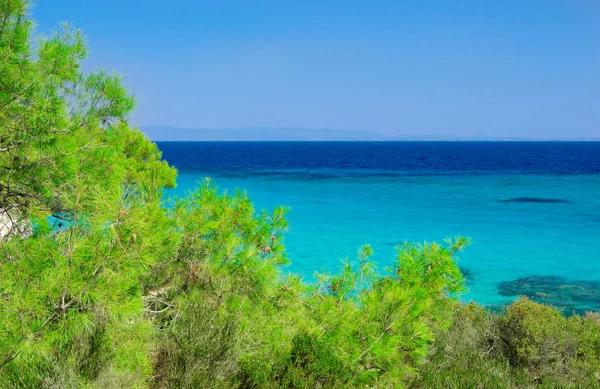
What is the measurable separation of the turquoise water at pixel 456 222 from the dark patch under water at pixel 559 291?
0.57 meters

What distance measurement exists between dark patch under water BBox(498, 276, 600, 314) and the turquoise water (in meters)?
0.57

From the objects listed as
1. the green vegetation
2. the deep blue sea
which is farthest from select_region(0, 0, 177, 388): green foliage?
the deep blue sea

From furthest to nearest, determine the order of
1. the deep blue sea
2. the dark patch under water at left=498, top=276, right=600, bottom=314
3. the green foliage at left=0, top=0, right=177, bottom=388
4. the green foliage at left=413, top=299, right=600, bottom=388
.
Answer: the deep blue sea, the dark patch under water at left=498, top=276, right=600, bottom=314, the green foliage at left=413, top=299, right=600, bottom=388, the green foliage at left=0, top=0, right=177, bottom=388

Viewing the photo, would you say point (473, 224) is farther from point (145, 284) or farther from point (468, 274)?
point (145, 284)

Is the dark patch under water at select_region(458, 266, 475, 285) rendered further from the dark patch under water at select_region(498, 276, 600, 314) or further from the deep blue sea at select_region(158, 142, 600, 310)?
the dark patch under water at select_region(498, 276, 600, 314)

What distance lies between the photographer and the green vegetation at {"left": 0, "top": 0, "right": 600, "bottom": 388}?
311 centimetres

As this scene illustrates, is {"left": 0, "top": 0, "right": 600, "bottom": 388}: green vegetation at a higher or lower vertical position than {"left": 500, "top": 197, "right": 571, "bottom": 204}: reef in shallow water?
higher

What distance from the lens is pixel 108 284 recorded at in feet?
10.1

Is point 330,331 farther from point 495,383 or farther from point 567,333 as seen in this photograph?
point 567,333

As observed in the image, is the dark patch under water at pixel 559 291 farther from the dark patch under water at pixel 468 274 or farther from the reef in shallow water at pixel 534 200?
the reef in shallow water at pixel 534 200

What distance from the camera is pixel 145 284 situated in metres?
5.07

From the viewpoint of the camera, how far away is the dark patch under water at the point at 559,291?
44.7 ft

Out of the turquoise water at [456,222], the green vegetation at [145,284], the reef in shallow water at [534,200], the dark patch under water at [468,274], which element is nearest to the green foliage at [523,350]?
the green vegetation at [145,284]

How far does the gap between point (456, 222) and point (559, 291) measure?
10.7 metres
